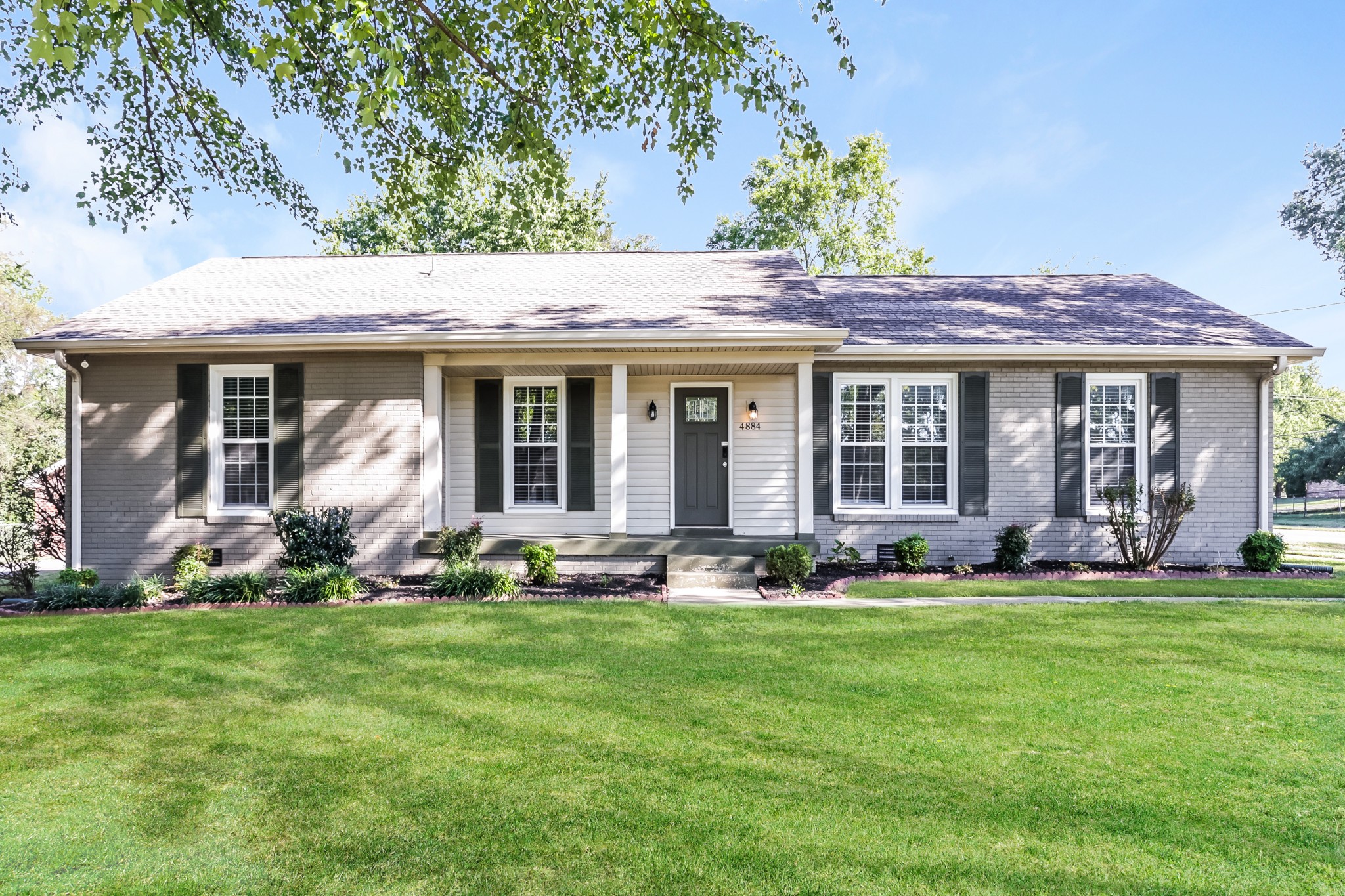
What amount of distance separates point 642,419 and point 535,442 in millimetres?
1637

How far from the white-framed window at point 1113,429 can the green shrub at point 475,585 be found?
8.62 metres

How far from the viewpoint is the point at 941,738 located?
3.82 meters

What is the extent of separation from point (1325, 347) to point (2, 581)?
750 inches

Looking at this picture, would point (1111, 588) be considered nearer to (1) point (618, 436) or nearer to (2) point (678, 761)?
(1) point (618, 436)

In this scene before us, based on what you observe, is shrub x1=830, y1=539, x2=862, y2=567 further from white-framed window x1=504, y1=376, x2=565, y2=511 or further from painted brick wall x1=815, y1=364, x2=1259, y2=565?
white-framed window x1=504, y1=376, x2=565, y2=511

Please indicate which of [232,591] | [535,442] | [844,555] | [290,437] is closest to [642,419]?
[535,442]

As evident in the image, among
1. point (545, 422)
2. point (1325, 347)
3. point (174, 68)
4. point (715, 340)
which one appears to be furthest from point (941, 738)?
point (1325, 347)

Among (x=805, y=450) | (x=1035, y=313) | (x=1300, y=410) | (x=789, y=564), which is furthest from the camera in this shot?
(x=1300, y=410)

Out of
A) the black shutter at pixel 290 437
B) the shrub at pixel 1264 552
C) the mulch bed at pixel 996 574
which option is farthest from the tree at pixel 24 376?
the shrub at pixel 1264 552

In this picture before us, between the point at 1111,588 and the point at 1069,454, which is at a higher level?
the point at 1069,454

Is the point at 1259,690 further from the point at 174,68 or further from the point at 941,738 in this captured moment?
the point at 174,68

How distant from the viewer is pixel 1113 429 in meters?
10.3

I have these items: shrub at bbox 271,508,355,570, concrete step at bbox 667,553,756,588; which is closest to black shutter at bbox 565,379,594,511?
concrete step at bbox 667,553,756,588

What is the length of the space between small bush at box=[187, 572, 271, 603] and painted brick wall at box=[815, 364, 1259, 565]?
7.43m
